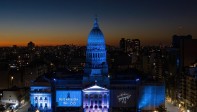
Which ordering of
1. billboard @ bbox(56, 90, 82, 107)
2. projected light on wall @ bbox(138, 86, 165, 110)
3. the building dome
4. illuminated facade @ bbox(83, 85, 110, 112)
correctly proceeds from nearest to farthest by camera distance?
projected light on wall @ bbox(138, 86, 165, 110), illuminated facade @ bbox(83, 85, 110, 112), billboard @ bbox(56, 90, 82, 107), the building dome

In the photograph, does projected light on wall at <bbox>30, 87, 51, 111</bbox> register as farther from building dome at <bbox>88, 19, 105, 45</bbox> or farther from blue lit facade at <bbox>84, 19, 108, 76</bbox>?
building dome at <bbox>88, 19, 105, 45</bbox>

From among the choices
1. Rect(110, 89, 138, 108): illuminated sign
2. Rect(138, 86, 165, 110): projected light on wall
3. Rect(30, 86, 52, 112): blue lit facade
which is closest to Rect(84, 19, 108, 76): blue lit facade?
Rect(110, 89, 138, 108): illuminated sign

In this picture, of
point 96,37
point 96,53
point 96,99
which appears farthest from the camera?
point 96,37

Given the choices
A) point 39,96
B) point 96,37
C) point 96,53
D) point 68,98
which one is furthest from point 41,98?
Result: point 96,37

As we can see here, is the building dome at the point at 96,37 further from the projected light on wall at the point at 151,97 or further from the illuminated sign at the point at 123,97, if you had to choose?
the projected light on wall at the point at 151,97

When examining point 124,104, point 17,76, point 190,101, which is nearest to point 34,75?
point 17,76

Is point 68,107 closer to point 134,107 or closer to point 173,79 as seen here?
point 134,107

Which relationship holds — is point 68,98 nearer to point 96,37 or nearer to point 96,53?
point 96,53

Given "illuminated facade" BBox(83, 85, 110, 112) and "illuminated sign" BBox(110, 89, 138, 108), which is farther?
"illuminated sign" BBox(110, 89, 138, 108)
